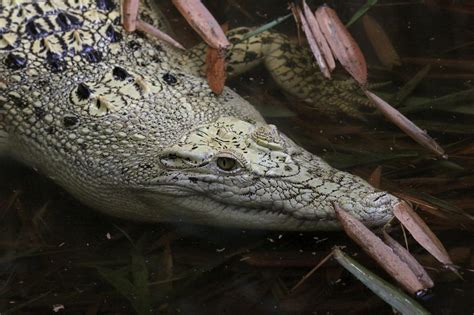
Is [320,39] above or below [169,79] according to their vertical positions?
above

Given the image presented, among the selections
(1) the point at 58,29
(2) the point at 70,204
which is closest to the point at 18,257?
(2) the point at 70,204

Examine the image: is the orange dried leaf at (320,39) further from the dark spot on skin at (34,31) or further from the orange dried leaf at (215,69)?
the dark spot on skin at (34,31)

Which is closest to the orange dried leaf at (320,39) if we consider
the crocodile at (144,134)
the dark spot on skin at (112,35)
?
the crocodile at (144,134)

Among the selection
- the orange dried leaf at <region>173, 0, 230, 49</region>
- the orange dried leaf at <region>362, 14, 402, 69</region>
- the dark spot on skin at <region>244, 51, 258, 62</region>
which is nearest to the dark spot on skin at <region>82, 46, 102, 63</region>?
the orange dried leaf at <region>173, 0, 230, 49</region>

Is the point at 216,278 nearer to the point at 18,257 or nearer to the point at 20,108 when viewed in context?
the point at 18,257

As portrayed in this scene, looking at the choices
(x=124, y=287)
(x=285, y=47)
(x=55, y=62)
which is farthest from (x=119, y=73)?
(x=285, y=47)

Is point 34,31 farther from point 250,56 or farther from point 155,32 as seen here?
point 250,56

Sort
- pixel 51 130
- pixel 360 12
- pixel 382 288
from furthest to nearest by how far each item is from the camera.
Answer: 1. pixel 360 12
2. pixel 51 130
3. pixel 382 288
